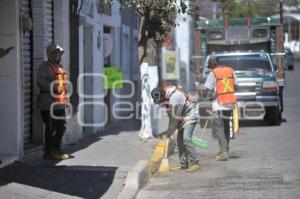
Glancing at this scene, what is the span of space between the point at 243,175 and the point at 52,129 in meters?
3.15

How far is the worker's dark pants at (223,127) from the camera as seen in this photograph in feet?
42.7

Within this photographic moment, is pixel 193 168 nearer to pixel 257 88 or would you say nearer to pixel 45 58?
pixel 45 58

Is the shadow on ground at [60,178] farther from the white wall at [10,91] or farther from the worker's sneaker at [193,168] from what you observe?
the worker's sneaker at [193,168]

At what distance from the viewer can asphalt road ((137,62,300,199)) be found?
31.8ft

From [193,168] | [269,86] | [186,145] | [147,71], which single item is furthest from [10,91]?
[269,86]

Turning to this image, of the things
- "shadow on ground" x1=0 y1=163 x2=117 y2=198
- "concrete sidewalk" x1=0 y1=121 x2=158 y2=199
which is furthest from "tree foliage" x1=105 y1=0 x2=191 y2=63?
"shadow on ground" x1=0 y1=163 x2=117 y2=198

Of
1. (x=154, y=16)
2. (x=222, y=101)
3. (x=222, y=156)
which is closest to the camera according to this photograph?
(x=222, y=156)

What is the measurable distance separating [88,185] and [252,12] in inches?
731

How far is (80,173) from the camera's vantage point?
10.6m

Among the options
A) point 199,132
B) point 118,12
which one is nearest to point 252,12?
point 118,12

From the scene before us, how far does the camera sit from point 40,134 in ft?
41.7

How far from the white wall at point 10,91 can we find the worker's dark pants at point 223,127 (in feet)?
12.1

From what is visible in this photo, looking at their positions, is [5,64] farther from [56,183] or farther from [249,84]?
[249,84]

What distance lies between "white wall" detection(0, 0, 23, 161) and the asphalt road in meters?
2.20
